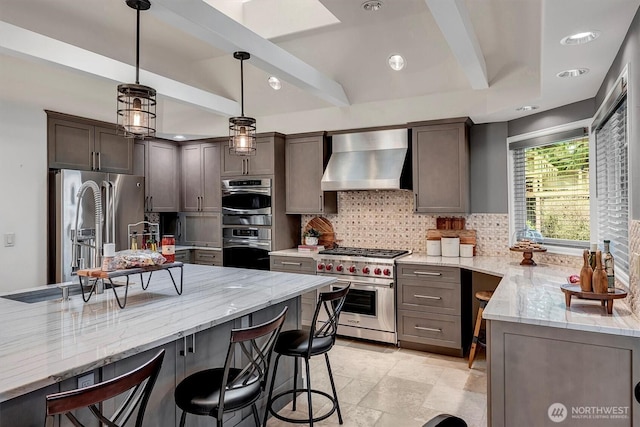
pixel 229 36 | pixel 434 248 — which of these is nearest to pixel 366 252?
pixel 434 248

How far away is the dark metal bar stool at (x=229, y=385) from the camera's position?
174cm

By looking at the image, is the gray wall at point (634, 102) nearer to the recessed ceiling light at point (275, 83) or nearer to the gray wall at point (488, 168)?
the gray wall at point (488, 168)

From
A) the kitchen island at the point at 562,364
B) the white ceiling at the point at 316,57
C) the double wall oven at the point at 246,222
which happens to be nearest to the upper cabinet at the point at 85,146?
the white ceiling at the point at 316,57

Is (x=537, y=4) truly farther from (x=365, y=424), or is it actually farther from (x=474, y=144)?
(x=365, y=424)

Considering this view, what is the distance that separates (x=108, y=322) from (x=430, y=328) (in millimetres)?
2993

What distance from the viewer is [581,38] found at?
2.21 metres

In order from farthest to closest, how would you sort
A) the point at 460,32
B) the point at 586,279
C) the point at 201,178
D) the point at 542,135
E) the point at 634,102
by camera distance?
the point at 201,178 → the point at 542,135 → the point at 460,32 → the point at 586,279 → the point at 634,102

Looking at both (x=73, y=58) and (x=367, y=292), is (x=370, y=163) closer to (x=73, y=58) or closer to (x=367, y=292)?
(x=367, y=292)

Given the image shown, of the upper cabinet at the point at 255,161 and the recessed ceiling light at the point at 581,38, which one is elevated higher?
the recessed ceiling light at the point at 581,38

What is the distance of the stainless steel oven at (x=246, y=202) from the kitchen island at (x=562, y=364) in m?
3.16

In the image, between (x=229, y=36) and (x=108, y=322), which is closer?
(x=108, y=322)

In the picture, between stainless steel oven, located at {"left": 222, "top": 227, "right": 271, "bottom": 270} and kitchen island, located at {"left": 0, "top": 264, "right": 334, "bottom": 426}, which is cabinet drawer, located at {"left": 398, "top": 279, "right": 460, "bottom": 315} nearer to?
kitchen island, located at {"left": 0, "top": 264, "right": 334, "bottom": 426}

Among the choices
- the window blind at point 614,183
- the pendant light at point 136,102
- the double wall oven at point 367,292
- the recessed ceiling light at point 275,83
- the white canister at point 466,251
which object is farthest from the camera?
the recessed ceiling light at point 275,83

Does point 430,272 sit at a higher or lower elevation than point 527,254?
lower
